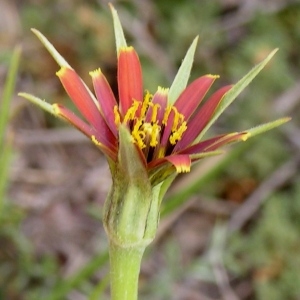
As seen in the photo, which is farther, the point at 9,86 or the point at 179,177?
the point at 179,177

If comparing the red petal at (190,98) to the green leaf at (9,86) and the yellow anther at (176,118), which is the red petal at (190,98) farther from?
the green leaf at (9,86)

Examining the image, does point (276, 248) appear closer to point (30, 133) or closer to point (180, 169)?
point (30, 133)

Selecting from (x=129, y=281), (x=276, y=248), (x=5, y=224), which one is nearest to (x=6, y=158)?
(x=5, y=224)

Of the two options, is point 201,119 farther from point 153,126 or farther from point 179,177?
point 179,177

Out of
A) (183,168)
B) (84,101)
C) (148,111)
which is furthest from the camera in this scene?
(148,111)

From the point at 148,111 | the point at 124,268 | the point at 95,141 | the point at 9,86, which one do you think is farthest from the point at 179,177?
the point at 95,141

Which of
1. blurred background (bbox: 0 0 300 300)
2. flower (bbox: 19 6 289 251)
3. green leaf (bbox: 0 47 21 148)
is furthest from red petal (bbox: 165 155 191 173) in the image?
blurred background (bbox: 0 0 300 300)

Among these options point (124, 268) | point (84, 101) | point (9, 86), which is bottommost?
point (124, 268)

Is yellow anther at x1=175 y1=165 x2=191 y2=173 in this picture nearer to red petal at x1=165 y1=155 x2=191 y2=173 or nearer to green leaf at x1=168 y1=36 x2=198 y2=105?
red petal at x1=165 y1=155 x2=191 y2=173
